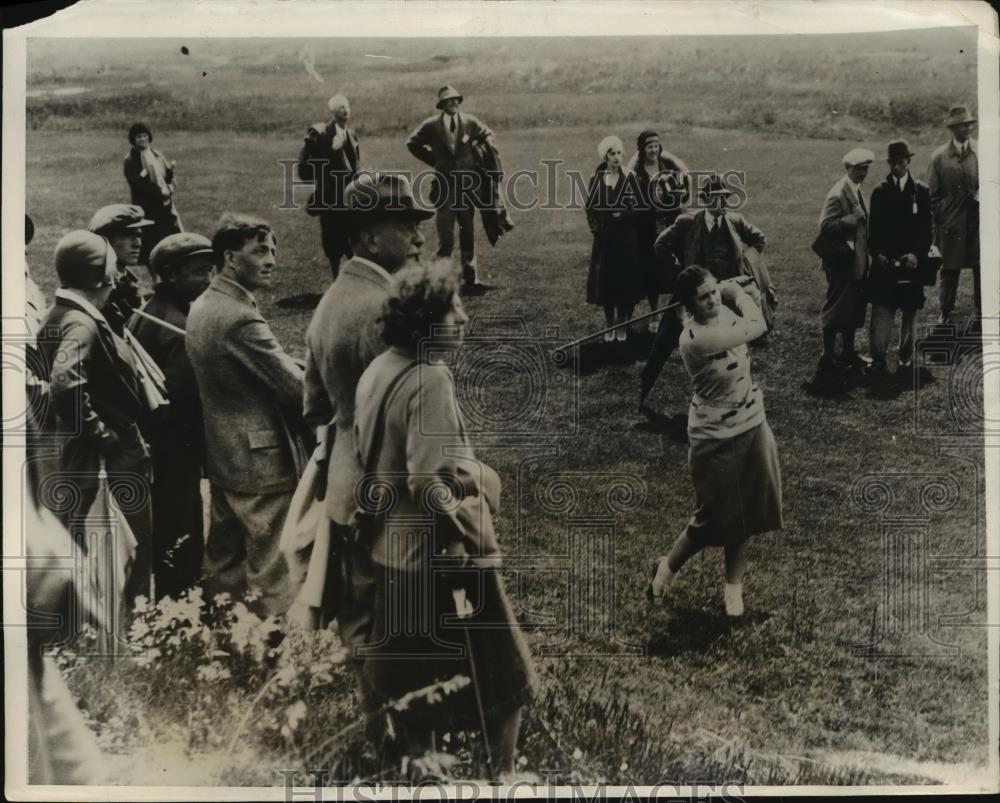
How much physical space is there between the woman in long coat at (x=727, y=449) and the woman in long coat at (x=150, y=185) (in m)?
2.66

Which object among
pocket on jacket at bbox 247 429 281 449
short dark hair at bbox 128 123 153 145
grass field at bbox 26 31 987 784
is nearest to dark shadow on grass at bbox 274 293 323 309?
grass field at bbox 26 31 987 784

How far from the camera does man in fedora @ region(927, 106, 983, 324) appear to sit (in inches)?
206

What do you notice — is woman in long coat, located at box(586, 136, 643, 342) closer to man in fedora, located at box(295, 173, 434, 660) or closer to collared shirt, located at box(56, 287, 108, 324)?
man in fedora, located at box(295, 173, 434, 660)

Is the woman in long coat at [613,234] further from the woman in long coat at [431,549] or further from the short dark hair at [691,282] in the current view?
the woman in long coat at [431,549]

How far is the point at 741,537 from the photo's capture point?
5.13 meters

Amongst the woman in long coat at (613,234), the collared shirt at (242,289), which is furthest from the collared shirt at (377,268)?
the woman in long coat at (613,234)

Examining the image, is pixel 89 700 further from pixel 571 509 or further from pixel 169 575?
pixel 571 509

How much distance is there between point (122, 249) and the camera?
5.12m

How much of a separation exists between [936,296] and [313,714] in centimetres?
378

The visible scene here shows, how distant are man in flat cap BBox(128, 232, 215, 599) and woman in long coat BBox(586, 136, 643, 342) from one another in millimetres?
1917

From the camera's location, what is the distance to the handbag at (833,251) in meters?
5.22

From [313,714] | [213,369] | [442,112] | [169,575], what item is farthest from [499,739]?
[442,112]

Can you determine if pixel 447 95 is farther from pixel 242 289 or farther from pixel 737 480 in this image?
pixel 737 480

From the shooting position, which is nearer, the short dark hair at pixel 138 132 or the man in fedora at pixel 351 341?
the man in fedora at pixel 351 341
